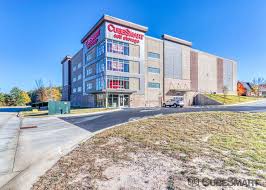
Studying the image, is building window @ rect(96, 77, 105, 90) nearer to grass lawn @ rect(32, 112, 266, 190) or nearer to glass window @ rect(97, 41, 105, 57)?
glass window @ rect(97, 41, 105, 57)

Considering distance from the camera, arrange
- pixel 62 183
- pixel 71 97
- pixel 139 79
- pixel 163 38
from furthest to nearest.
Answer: pixel 71 97
pixel 163 38
pixel 139 79
pixel 62 183

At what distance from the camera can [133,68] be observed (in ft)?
133

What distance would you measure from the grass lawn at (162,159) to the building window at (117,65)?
2942cm

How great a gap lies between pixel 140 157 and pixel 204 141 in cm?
331

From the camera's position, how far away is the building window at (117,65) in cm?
3738

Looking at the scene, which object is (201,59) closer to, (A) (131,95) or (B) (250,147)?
(A) (131,95)

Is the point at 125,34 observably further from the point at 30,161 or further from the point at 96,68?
the point at 30,161

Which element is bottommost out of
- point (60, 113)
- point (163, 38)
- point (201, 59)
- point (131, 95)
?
point (60, 113)

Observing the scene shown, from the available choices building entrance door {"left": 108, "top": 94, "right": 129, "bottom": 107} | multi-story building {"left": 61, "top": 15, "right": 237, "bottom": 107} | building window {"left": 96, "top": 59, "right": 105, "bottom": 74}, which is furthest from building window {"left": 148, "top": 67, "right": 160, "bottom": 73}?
building window {"left": 96, "top": 59, "right": 105, "bottom": 74}

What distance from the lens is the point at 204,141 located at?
753 centimetres

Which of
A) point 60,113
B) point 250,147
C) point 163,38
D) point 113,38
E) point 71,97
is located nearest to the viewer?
point 250,147

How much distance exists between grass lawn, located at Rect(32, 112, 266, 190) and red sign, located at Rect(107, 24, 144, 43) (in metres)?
33.2

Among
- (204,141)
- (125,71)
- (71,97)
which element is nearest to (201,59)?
(125,71)

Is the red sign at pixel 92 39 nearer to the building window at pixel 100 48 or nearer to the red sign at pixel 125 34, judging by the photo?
the building window at pixel 100 48
